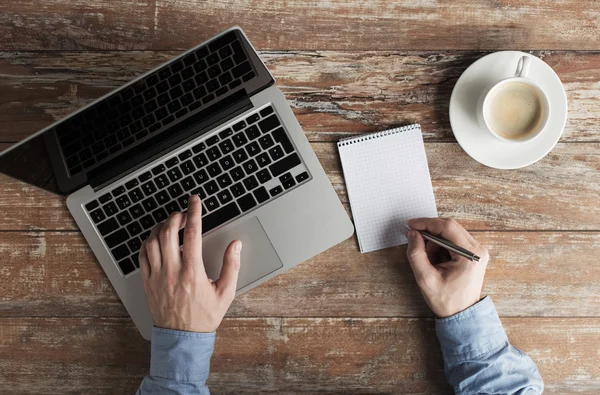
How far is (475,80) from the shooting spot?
1000 mm

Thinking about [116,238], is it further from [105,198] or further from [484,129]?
[484,129]

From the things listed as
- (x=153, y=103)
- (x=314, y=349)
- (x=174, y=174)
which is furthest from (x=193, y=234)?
(x=314, y=349)

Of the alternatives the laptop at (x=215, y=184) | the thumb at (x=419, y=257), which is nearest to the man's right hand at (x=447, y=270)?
the thumb at (x=419, y=257)

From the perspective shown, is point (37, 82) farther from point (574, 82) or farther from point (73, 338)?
point (574, 82)

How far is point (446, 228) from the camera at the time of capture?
38.7 inches

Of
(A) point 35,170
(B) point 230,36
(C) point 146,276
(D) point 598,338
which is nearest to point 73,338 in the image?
(C) point 146,276

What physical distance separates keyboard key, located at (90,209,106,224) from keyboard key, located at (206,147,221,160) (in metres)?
0.24

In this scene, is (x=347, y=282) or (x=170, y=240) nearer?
(x=170, y=240)

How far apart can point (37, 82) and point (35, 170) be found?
239mm

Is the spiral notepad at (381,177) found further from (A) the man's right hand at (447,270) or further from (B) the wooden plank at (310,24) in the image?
(B) the wooden plank at (310,24)

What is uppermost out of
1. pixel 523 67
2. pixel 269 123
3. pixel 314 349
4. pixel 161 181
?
pixel 523 67

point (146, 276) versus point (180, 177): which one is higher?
point (180, 177)

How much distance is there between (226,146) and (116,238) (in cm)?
29

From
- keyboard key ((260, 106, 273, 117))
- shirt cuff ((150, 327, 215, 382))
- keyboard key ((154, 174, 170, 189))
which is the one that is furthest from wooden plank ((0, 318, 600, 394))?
keyboard key ((260, 106, 273, 117))
